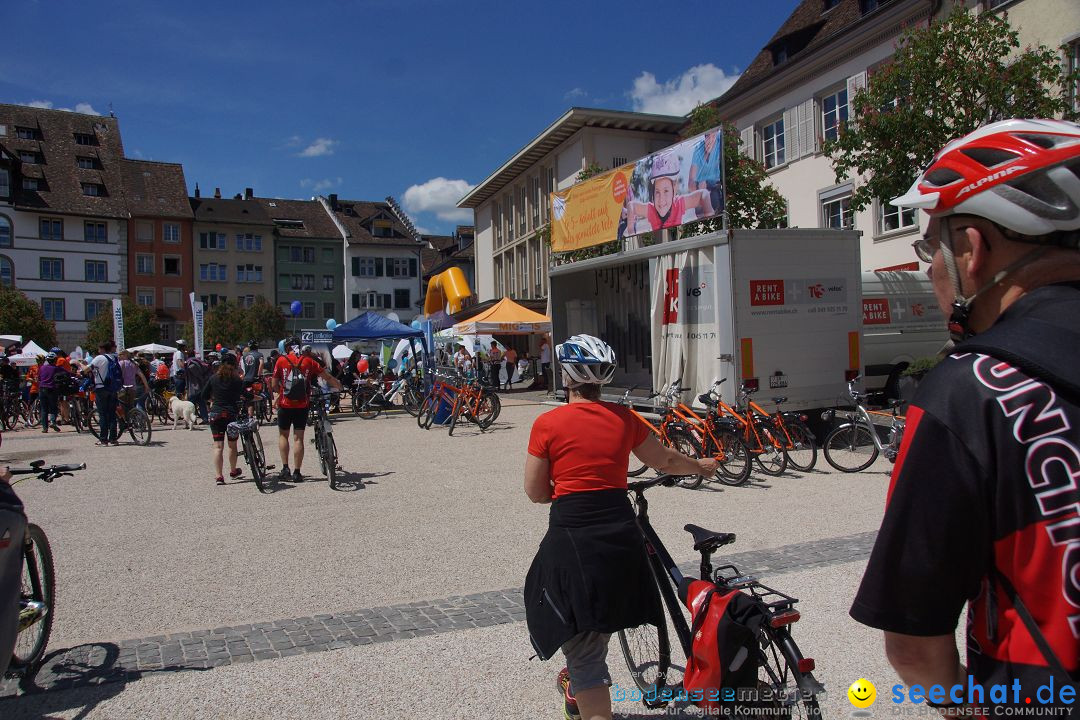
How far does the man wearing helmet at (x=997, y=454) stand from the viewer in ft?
3.87

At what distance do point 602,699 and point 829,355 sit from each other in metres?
9.35

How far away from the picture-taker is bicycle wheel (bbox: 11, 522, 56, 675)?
4.09 metres

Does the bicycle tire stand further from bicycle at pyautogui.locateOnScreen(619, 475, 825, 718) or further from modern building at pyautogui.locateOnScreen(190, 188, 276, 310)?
modern building at pyautogui.locateOnScreen(190, 188, 276, 310)

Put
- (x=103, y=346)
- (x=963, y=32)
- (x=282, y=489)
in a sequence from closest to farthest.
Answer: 1. (x=282, y=489)
2. (x=963, y=32)
3. (x=103, y=346)

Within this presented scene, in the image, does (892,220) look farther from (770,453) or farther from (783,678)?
(783,678)

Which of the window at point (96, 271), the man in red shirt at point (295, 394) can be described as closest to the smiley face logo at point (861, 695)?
the man in red shirt at point (295, 394)

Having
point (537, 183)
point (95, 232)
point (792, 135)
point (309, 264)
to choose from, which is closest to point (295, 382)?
point (792, 135)

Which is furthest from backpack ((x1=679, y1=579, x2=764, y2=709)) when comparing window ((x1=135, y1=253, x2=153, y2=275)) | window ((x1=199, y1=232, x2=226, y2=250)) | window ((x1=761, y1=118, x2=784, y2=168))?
window ((x1=199, y1=232, x2=226, y2=250))

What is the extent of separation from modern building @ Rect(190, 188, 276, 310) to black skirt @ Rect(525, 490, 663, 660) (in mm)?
65110

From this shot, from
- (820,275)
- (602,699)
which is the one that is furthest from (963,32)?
(602,699)

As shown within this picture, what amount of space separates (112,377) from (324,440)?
772 cm

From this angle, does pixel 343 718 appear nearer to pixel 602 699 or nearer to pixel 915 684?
pixel 602 699

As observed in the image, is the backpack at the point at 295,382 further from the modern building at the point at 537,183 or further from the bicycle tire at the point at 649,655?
the modern building at the point at 537,183

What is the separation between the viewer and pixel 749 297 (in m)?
10.6
